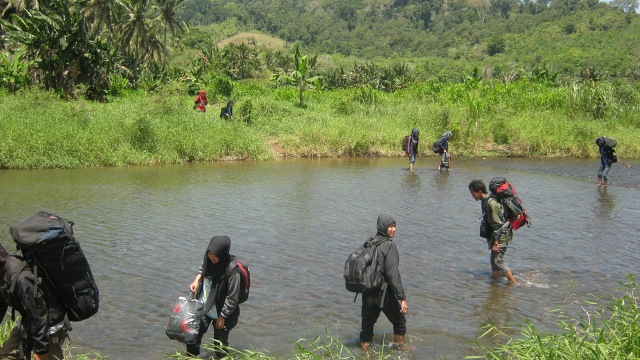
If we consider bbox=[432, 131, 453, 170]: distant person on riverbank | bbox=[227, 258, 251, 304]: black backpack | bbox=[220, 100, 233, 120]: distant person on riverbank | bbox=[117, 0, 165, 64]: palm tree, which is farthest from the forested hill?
bbox=[227, 258, 251, 304]: black backpack

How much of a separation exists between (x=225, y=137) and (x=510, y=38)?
103m

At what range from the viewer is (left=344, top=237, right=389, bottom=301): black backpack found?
6.93m

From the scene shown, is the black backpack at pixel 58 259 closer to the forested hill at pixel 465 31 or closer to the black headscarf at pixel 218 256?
the black headscarf at pixel 218 256

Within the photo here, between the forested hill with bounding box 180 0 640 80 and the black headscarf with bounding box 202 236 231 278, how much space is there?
195 feet

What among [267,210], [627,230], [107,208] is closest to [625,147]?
[627,230]

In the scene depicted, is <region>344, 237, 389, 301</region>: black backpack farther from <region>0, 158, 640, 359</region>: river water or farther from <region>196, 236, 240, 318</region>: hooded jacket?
<region>196, 236, 240, 318</region>: hooded jacket

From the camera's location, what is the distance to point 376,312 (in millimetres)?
7254

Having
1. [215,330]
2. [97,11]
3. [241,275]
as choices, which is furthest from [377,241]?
[97,11]

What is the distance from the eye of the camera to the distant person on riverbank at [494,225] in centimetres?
944

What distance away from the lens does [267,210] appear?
15797mm

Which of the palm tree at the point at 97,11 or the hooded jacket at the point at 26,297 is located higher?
the palm tree at the point at 97,11

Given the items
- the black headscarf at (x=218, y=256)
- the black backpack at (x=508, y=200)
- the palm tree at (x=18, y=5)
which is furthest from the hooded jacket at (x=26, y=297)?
the palm tree at (x=18, y=5)

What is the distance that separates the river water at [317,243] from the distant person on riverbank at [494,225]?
0.41 meters

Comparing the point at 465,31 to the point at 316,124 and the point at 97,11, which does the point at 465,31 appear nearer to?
the point at 97,11
